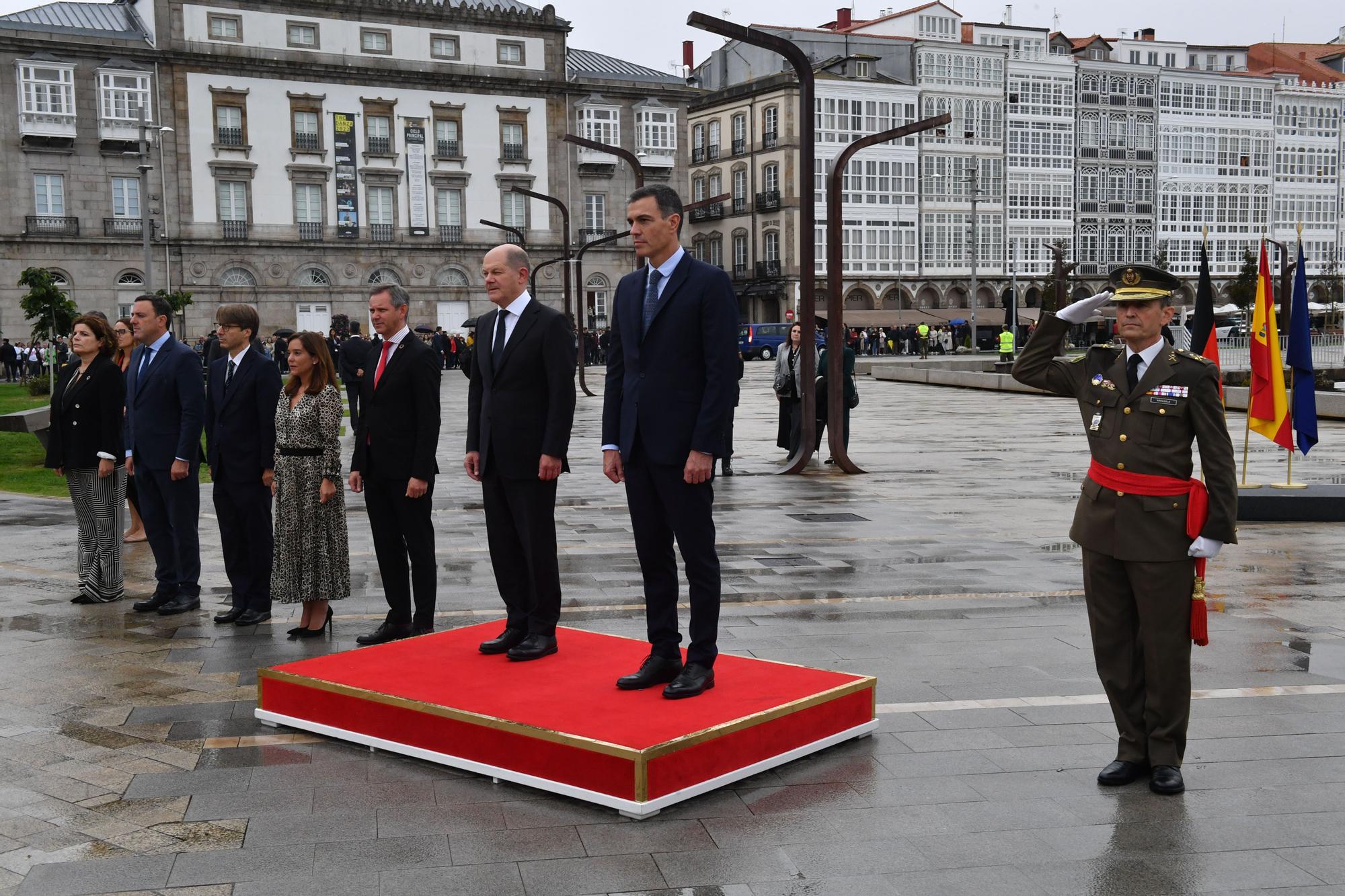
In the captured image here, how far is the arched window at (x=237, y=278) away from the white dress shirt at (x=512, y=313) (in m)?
56.7

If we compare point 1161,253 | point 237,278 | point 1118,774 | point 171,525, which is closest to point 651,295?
point 1118,774

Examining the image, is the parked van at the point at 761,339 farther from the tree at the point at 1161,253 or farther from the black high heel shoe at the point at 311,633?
the black high heel shoe at the point at 311,633

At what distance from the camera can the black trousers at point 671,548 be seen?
5812 millimetres

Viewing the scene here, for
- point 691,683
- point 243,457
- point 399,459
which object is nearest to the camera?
point 691,683

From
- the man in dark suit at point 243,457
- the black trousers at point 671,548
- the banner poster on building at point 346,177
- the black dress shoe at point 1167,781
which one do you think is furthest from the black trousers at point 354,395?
the banner poster on building at point 346,177

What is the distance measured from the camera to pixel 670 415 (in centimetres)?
575

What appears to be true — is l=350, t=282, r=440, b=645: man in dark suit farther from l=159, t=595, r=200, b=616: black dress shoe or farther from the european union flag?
the european union flag

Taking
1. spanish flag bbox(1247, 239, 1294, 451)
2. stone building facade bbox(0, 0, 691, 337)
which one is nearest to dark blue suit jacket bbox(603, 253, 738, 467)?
spanish flag bbox(1247, 239, 1294, 451)

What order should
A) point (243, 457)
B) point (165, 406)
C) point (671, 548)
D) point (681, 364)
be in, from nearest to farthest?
point (681, 364), point (671, 548), point (243, 457), point (165, 406)

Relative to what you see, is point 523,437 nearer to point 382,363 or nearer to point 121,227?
point 382,363

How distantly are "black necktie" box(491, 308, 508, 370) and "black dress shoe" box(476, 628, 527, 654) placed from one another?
49.2 inches

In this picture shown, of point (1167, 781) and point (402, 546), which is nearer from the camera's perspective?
point (1167, 781)

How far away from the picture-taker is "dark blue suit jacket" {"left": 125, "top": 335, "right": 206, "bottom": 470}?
880 cm

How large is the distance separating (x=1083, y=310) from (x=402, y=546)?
13.1ft
